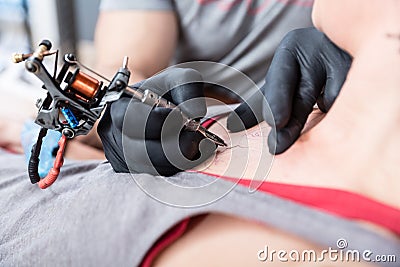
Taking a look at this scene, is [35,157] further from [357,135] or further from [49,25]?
[49,25]

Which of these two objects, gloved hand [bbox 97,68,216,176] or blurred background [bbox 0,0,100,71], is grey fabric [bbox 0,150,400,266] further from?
blurred background [bbox 0,0,100,71]

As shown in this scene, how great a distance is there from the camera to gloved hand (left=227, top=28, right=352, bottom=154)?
0.45 meters

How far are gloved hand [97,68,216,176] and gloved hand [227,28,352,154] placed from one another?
0.07m

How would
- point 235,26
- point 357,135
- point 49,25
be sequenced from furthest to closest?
point 49,25 → point 235,26 → point 357,135

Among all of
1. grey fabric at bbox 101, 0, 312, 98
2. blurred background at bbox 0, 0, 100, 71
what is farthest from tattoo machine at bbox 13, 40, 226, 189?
blurred background at bbox 0, 0, 100, 71

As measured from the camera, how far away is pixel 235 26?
87cm

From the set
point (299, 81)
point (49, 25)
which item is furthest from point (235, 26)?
point (49, 25)

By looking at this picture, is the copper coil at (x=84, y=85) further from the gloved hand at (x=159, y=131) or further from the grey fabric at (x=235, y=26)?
the grey fabric at (x=235, y=26)

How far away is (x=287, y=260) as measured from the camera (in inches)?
15.3

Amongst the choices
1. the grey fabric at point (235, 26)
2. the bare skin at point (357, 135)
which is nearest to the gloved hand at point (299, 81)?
the bare skin at point (357, 135)

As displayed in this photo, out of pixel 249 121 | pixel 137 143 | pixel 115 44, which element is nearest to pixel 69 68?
pixel 137 143

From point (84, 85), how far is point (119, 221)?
13cm

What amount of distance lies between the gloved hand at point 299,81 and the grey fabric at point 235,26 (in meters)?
0.35

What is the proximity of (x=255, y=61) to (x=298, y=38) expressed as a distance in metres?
0.38
